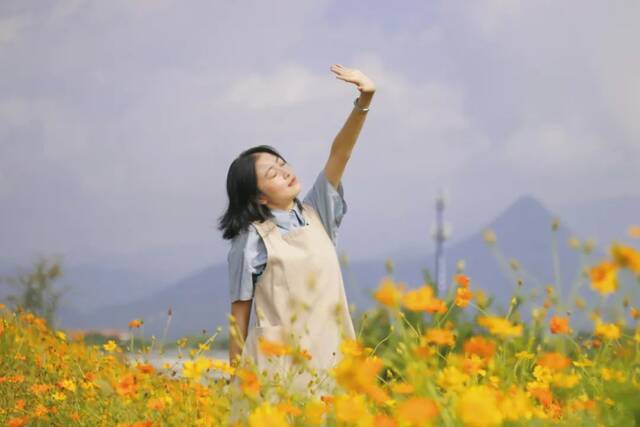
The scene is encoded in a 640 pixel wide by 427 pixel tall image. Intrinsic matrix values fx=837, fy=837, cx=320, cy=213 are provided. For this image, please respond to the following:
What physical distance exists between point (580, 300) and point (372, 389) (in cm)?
77

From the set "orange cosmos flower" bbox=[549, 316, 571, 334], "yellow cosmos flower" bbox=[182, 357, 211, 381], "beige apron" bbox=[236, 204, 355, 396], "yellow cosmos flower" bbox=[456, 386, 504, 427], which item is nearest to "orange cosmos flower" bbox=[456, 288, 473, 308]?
"orange cosmos flower" bbox=[549, 316, 571, 334]

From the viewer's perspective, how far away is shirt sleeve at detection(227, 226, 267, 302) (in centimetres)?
341

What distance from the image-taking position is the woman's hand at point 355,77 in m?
3.47

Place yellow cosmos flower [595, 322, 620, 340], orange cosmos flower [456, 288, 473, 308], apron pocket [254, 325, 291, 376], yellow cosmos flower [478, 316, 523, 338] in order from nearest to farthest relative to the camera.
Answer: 1. yellow cosmos flower [478, 316, 523, 338]
2. yellow cosmos flower [595, 322, 620, 340]
3. orange cosmos flower [456, 288, 473, 308]
4. apron pocket [254, 325, 291, 376]

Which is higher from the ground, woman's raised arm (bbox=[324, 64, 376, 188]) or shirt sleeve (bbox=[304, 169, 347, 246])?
woman's raised arm (bbox=[324, 64, 376, 188])

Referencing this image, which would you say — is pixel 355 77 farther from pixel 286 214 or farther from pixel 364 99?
pixel 286 214

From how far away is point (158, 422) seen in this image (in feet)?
10.9

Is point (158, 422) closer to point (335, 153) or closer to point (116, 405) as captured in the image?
point (116, 405)

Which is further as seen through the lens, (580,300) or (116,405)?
(116,405)

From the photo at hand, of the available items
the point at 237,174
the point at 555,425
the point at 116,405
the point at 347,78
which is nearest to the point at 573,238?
the point at 555,425

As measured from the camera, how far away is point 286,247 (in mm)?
3459

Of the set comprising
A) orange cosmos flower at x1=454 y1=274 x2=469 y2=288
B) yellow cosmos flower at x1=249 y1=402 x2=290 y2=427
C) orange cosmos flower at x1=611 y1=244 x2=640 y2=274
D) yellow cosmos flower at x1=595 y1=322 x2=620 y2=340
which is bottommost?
yellow cosmos flower at x1=249 y1=402 x2=290 y2=427

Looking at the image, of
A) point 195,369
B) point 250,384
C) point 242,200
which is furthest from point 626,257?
point 242,200

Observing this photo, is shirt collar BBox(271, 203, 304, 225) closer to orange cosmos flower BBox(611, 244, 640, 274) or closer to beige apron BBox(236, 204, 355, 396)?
beige apron BBox(236, 204, 355, 396)
